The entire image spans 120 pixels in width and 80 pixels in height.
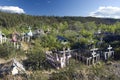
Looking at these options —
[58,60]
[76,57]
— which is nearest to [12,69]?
[58,60]

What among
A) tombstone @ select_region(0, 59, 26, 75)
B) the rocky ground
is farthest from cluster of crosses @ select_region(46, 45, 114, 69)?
tombstone @ select_region(0, 59, 26, 75)

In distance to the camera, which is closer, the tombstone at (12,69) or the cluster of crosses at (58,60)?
the tombstone at (12,69)

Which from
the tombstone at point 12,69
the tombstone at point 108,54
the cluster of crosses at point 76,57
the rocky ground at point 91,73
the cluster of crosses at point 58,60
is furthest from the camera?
the tombstone at point 108,54

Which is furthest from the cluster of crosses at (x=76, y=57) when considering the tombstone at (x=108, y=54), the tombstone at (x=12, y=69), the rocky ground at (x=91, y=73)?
the tombstone at (x=12, y=69)

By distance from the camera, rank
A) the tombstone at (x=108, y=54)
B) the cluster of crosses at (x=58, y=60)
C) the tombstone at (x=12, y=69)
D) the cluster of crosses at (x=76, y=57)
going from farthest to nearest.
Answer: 1. the tombstone at (x=108, y=54)
2. the cluster of crosses at (x=76, y=57)
3. the cluster of crosses at (x=58, y=60)
4. the tombstone at (x=12, y=69)

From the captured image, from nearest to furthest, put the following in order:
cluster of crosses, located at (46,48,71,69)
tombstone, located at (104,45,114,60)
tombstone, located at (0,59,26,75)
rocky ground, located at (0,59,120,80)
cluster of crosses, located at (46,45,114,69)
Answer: rocky ground, located at (0,59,120,80) → tombstone, located at (0,59,26,75) → cluster of crosses, located at (46,48,71,69) → cluster of crosses, located at (46,45,114,69) → tombstone, located at (104,45,114,60)

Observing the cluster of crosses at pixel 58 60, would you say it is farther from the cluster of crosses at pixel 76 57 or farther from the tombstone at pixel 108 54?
the tombstone at pixel 108 54

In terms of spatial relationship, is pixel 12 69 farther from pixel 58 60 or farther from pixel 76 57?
pixel 76 57

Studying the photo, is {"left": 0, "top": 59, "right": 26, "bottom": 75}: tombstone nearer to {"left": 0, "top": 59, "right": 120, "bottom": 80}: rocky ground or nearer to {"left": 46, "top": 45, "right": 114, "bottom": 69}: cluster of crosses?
{"left": 0, "top": 59, "right": 120, "bottom": 80}: rocky ground

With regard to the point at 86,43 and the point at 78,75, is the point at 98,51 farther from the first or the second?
the point at 78,75

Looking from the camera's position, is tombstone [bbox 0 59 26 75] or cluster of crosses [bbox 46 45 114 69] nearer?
tombstone [bbox 0 59 26 75]
